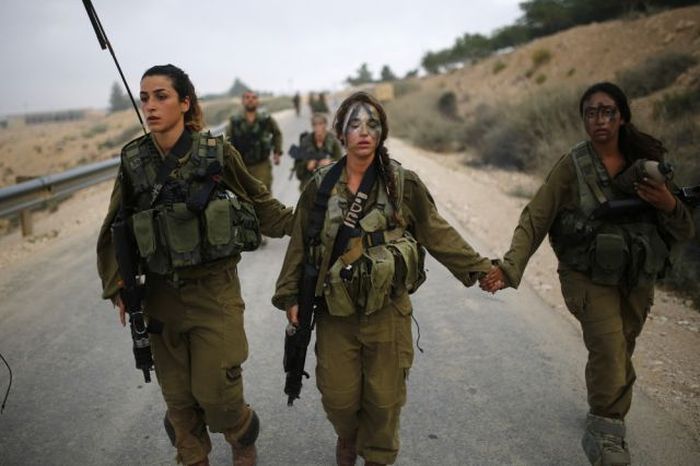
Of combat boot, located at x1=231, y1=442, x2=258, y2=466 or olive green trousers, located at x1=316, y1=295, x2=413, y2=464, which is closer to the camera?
olive green trousers, located at x1=316, y1=295, x2=413, y2=464

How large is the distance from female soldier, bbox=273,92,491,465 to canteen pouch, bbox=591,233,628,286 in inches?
34.0

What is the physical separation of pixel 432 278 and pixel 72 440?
3.91m

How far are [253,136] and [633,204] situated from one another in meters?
5.70

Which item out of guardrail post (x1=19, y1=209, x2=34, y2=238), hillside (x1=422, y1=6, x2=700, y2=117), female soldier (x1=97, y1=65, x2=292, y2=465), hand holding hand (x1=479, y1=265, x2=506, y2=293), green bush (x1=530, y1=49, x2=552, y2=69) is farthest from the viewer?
green bush (x1=530, y1=49, x2=552, y2=69)

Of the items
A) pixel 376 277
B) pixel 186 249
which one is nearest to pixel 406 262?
pixel 376 277

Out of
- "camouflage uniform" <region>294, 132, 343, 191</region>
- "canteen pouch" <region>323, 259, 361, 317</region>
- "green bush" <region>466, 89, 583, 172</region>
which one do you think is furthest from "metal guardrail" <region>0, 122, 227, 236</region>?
"green bush" <region>466, 89, 583, 172</region>

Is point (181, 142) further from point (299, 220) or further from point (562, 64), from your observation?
point (562, 64)

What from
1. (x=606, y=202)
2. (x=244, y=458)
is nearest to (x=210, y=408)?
(x=244, y=458)

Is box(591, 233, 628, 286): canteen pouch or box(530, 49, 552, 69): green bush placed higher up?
box(530, 49, 552, 69): green bush

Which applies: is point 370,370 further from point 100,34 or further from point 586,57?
point 586,57

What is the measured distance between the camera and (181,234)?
94.3 inches

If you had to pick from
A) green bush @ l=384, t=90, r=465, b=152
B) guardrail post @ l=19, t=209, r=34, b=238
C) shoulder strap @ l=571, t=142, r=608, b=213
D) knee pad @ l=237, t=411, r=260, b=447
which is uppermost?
shoulder strap @ l=571, t=142, r=608, b=213

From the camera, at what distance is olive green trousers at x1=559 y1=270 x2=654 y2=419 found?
2.76 meters

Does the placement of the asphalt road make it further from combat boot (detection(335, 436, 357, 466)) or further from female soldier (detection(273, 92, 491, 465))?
female soldier (detection(273, 92, 491, 465))
